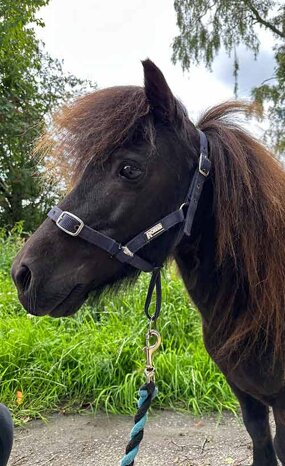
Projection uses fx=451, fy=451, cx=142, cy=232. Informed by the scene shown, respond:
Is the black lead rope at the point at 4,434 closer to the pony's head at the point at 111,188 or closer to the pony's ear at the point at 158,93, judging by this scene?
the pony's head at the point at 111,188

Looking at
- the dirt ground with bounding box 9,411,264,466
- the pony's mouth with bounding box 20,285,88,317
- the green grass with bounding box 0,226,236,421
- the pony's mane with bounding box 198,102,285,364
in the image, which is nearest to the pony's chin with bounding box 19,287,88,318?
the pony's mouth with bounding box 20,285,88,317

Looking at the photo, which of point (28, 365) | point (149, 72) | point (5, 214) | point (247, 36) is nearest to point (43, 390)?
point (28, 365)

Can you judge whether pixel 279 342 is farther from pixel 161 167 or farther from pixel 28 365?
pixel 28 365

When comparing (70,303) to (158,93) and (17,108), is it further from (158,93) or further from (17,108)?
(17,108)

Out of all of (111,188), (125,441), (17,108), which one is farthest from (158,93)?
(17,108)

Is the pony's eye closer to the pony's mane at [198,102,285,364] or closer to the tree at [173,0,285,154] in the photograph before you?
the pony's mane at [198,102,285,364]

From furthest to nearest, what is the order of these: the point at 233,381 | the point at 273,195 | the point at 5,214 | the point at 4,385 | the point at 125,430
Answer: the point at 5,214, the point at 4,385, the point at 125,430, the point at 233,381, the point at 273,195

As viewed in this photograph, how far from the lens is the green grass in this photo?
2865 mm

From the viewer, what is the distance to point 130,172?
1.33m

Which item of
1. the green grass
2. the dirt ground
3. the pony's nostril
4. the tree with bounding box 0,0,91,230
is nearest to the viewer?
the pony's nostril

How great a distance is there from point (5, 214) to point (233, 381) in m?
8.78

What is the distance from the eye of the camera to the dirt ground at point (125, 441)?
243 cm

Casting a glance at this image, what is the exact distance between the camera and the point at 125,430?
8.74 ft

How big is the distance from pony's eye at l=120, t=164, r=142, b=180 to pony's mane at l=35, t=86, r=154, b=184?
0.22ft
